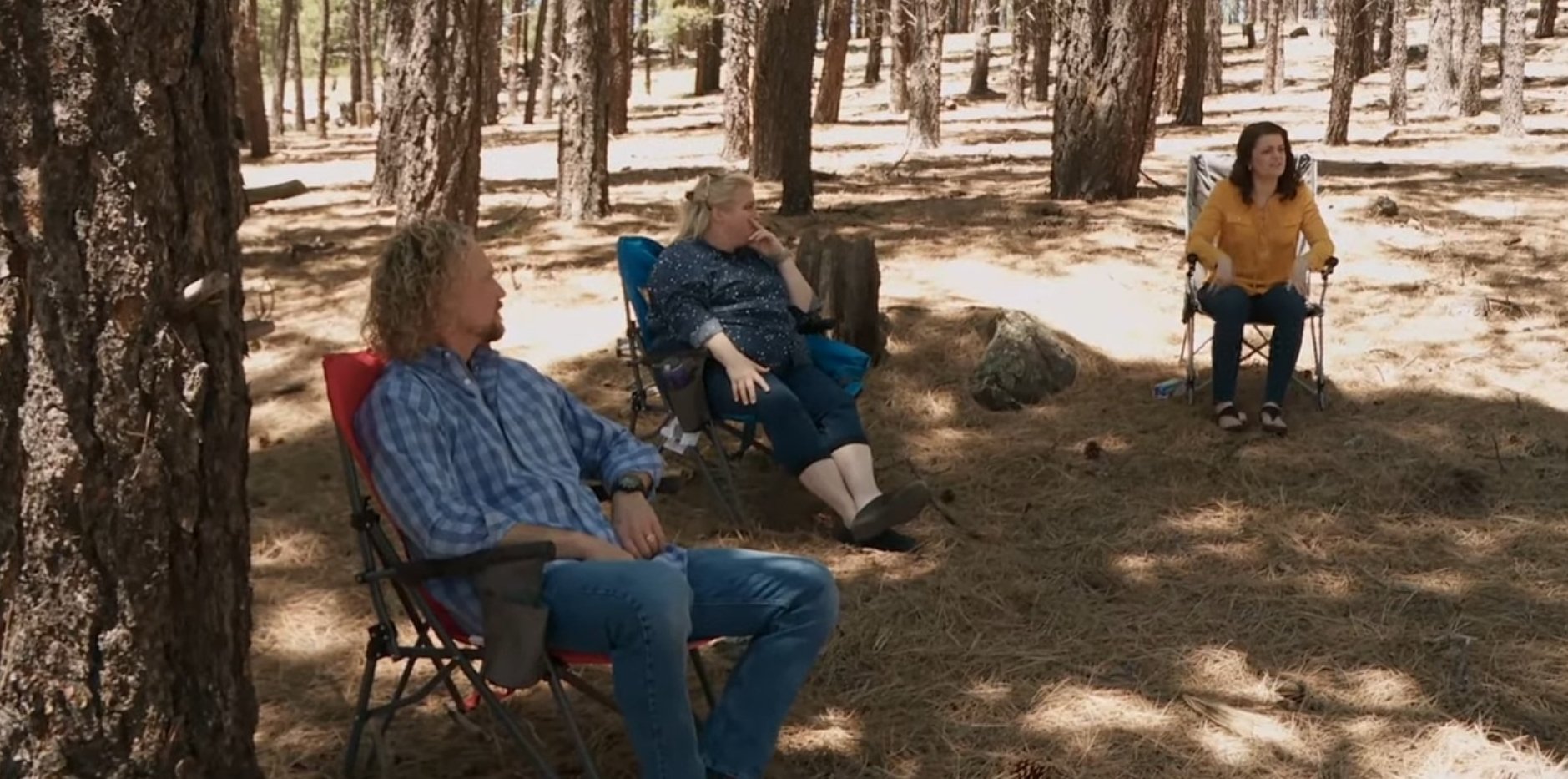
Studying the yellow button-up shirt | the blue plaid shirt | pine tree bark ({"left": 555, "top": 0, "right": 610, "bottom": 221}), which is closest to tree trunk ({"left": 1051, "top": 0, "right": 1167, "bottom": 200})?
pine tree bark ({"left": 555, "top": 0, "right": 610, "bottom": 221})

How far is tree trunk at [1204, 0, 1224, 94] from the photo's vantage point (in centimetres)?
2122

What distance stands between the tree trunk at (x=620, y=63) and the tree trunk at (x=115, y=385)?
1269cm

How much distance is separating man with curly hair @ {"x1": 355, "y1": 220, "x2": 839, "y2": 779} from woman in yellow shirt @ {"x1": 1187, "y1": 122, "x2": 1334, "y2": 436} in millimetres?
3314

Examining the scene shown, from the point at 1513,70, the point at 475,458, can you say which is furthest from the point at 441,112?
the point at 1513,70

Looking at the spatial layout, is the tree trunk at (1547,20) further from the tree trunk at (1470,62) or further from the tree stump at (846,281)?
the tree stump at (846,281)

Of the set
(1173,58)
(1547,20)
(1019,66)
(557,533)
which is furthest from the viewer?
(1547,20)

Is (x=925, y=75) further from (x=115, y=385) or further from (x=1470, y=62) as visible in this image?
(x=115, y=385)

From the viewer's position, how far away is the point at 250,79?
1603cm

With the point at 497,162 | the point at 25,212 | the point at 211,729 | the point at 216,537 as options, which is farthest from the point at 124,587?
the point at 497,162

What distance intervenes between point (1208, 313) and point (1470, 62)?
43.3 ft

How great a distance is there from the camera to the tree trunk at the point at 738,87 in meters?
13.3

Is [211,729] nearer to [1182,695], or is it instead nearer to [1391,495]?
[1182,695]

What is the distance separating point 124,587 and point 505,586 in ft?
2.35

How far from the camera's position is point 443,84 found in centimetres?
833
